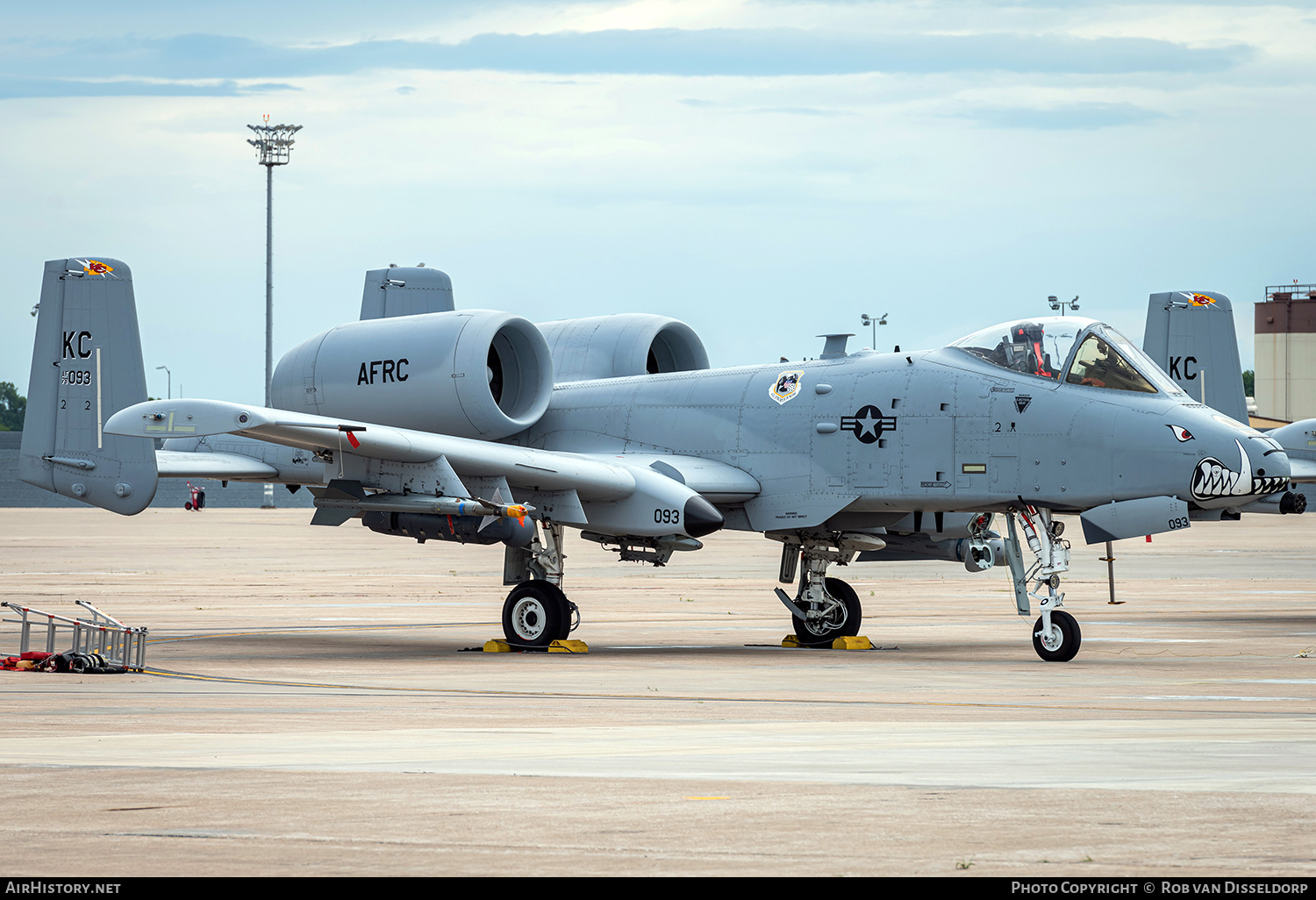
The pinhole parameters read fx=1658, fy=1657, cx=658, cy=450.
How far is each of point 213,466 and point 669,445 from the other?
561cm

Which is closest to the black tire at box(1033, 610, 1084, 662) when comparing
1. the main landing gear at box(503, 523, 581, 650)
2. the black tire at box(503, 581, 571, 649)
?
the main landing gear at box(503, 523, 581, 650)

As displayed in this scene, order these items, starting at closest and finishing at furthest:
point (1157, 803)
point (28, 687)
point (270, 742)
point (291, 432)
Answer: point (1157, 803), point (270, 742), point (28, 687), point (291, 432)

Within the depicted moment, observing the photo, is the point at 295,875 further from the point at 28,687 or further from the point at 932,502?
the point at 932,502

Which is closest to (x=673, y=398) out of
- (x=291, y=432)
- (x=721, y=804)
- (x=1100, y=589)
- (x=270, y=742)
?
(x=291, y=432)

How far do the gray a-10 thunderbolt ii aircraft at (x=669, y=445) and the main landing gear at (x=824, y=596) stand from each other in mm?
34

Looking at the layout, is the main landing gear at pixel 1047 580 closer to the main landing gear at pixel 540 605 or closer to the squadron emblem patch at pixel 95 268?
the main landing gear at pixel 540 605

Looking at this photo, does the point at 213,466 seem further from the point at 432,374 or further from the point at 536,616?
the point at 536,616

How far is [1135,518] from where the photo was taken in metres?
16.9

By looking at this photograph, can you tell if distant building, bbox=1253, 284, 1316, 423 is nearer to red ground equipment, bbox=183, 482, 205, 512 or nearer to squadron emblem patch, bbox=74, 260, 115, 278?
red ground equipment, bbox=183, 482, 205, 512

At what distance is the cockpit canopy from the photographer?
690 inches

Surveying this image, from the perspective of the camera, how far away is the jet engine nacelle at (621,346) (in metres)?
22.3

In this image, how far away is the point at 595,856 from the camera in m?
5.91

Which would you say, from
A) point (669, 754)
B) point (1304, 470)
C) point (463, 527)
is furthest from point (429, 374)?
point (1304, 470)
